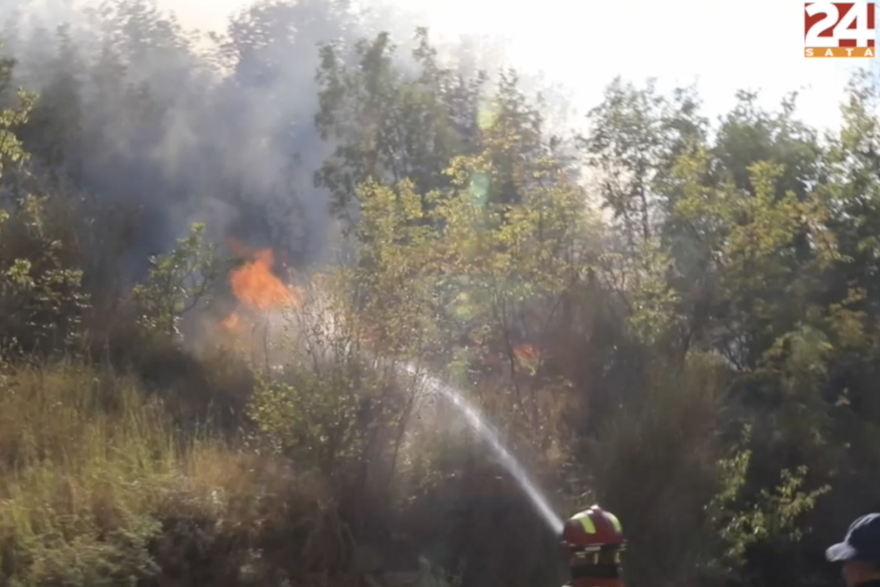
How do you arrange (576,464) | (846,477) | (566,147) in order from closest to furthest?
(576,464), (846,477), (566,147)

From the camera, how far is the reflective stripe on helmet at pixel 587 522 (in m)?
3.69

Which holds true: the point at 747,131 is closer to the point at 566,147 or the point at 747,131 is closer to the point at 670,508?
the point at 566,147

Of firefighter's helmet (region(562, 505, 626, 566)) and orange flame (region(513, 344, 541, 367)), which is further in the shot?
orange flame (region(513, 344, 541, 367))

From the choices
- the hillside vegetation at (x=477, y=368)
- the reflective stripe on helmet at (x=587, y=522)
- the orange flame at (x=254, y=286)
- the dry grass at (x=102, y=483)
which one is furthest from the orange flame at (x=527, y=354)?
the reflective stripe on helmet at (x=587, y=522)

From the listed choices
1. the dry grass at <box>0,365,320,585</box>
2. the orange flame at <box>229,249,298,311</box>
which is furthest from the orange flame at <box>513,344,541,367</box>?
the dry grass at <box>0,365,320,585</box>

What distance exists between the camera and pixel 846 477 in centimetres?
1232

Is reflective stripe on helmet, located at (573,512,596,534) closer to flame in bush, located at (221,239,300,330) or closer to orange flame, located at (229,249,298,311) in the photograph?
flame in bush, located at (221,239,300,330)

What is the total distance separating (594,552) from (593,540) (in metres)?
0.04

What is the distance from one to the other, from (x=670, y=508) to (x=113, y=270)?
277 inches

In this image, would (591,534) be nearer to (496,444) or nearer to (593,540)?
(593,540)

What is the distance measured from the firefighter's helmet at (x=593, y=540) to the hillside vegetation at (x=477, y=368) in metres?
4.70

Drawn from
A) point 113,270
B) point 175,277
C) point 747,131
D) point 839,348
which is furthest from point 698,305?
point 113,270

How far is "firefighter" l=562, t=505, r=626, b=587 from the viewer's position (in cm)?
Result: 362

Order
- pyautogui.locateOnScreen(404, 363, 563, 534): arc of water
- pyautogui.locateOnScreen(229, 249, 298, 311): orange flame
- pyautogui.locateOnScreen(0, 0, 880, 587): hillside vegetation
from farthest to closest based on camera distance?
1. pyautogui.locateOnScreen(229, 249, 298, 311): orange flame
2. pyautogui.locateOnScreen(404, 363, 563, 534): arc of water
3. pyautogui.locateOnScreen(0, 0, 880, 587): hillside vegetation
